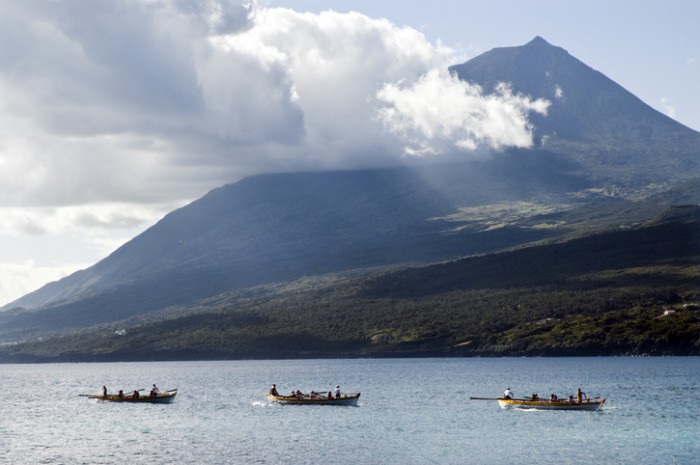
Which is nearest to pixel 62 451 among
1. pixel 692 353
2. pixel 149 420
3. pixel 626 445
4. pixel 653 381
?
pixel 149 420

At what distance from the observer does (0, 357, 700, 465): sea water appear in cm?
6731

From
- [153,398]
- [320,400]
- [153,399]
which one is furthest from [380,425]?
[153,399]

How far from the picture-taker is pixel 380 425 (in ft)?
277

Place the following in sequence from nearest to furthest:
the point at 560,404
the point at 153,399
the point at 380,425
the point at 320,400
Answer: the point at 380,425 → the point at 560,404 → the point at 320,400 → the point at 153,399

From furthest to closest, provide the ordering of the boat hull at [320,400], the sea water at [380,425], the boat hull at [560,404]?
the boat hull at [320,400], the boat hull at [560,404], the sea water at [380,425]

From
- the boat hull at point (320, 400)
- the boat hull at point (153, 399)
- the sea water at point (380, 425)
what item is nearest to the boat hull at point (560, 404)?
the sea water at point (380, 425)

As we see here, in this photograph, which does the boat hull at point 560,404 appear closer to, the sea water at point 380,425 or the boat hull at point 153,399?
the sea water at point 380,425

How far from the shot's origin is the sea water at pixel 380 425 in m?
67.3

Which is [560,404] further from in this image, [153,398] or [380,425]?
[153,398]

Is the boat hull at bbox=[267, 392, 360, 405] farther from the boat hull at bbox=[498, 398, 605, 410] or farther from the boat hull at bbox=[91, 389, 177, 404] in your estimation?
the boat hull at bbox=[498, 398, 605, 410]

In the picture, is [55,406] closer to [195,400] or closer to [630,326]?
[195,400]

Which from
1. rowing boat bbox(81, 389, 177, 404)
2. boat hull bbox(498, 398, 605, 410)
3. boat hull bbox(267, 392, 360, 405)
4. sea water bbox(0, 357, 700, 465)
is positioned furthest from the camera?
rowing boat bbox(81, 389, 177, 404)

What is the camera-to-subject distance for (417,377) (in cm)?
14775

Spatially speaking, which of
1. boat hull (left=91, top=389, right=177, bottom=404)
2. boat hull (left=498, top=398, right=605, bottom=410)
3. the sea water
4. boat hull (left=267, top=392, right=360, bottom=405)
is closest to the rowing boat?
boat hull (left=91, top=389, right=177, bottom=404)
